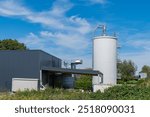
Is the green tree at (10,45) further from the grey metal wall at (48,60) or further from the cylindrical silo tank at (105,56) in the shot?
the cylindrical silo tank at (105,56)

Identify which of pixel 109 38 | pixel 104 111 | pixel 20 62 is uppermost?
pixel 109 38

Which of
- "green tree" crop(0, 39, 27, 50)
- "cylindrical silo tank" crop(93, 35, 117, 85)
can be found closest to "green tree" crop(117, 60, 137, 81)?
"green tree" crop(0, 39, 27, 50)

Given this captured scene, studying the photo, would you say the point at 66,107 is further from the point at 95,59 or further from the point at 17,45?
the point at 17,45

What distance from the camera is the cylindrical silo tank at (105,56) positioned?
155 feet

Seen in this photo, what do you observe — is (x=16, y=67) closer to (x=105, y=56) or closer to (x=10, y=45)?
(x=105, y=56)

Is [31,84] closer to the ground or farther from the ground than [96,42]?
closer to the ground

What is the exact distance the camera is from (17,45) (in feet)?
269

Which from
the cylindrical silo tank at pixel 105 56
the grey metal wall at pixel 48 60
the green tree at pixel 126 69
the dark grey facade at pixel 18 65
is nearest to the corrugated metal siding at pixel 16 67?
the dark grey facade at pixel 18 65

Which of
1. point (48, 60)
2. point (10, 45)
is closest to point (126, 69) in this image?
point (10, 45)

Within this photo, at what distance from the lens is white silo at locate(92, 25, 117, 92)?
4738 centimetres

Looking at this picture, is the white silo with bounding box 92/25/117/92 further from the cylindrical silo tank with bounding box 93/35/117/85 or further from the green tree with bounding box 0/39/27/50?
the green tree with bounding box 0/39/27/50

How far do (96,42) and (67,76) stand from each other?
42.9 feet

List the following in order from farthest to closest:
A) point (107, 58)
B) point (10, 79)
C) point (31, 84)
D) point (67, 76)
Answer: point (67, 76)
point (107, 58)
point (10, 79)
point (31, 84)

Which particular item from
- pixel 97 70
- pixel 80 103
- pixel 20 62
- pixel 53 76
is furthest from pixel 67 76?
pixel 80 103
